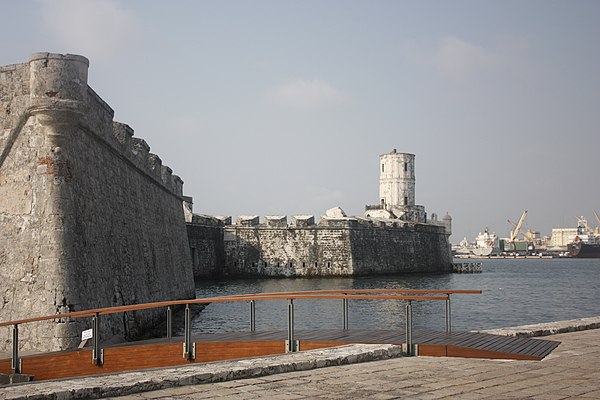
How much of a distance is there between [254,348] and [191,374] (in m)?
3.04

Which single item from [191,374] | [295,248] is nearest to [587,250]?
[295,248]

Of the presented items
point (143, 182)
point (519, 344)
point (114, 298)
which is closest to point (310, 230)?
point (143, 182)

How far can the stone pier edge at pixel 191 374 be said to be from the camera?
510cm

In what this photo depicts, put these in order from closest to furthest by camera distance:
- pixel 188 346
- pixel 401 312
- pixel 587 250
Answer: pixel 188 346, pixel 401 312, pixel 587 250

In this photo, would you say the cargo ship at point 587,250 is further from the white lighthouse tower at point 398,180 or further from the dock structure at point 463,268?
the white lighthouse tower at point 398,180

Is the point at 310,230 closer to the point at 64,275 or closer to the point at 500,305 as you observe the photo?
the point at 500,305

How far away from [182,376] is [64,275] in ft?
20.1

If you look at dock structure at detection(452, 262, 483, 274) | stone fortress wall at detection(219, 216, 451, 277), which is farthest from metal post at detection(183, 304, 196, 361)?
dock structure at detection(452, 262, 483, 274)

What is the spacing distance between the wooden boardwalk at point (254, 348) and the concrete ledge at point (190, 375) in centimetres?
81

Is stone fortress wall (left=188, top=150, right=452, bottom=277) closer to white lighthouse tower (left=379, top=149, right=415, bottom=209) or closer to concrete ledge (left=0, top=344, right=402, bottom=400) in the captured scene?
white lighthouse tower (left=379, top=149, right=415, bottom=209)

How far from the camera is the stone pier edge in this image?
5098 mm

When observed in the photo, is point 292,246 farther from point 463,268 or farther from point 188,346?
point 188,346

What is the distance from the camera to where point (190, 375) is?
5.68 metres

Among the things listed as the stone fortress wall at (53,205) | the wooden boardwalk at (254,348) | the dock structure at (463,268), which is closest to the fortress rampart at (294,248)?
the dock structure at (463,268)
